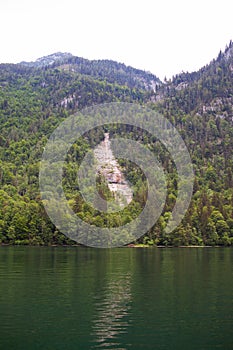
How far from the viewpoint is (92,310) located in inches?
1555

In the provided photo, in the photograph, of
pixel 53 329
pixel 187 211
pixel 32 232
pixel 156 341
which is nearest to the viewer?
pixel 156 341

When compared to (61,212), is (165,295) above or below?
below

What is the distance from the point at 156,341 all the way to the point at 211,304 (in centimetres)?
1307

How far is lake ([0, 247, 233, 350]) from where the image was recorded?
30.9 metres

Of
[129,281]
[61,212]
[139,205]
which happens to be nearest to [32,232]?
[61,212]

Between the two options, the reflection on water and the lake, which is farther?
the reflection on water

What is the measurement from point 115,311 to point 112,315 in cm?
149

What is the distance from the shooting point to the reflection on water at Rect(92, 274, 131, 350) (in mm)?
31297

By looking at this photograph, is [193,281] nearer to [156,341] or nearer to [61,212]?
[156,341]

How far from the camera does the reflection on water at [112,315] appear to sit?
3130cm

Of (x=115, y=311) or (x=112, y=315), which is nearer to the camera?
(x=112, y=315)

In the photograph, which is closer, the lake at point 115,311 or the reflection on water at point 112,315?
the lake at point 115,311

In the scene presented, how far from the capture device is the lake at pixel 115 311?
101 ft

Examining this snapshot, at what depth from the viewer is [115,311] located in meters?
39.4
